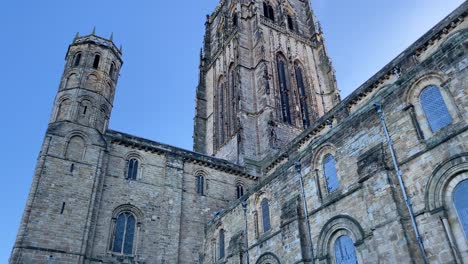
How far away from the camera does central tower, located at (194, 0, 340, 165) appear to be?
121 feet

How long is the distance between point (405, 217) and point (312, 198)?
17.2ft

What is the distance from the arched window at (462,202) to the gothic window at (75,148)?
67.3 ft

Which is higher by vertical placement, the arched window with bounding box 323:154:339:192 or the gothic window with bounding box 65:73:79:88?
the gothic window with bounding box 65:73:79:88

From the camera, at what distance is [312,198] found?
17703mm

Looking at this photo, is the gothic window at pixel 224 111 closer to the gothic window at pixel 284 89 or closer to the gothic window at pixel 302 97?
the gothic window at pixel 284 89

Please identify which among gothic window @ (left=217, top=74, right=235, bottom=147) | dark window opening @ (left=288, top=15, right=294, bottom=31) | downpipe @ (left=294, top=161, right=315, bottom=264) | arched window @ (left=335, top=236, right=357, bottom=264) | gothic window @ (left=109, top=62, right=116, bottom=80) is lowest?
arched window @ (left=335, top=236, right=357, bottom=264)

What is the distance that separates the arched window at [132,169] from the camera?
26281mm

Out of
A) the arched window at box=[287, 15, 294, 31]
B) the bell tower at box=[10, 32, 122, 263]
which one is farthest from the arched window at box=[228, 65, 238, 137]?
the bell tower at box=[10, 32, 122, 263]

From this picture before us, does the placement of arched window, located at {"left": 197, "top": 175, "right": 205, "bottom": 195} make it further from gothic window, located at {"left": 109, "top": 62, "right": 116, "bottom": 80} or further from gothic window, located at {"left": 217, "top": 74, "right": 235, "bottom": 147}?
gothic window, located at {"left": 217, "top": 74, "right": 235, "bottom": 147}

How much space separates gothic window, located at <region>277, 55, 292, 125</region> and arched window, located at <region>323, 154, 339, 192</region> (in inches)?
815

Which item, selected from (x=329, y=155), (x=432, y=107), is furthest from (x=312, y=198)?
(x=432, y=107)

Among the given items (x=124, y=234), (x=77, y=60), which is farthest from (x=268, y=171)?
(x=77, y=60)

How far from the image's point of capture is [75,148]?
24812 mm

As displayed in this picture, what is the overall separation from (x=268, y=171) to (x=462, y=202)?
68.6ft
